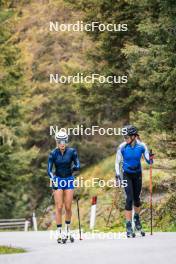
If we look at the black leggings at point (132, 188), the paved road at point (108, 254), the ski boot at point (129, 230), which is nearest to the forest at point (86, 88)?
the black leggings at point (132, 188)

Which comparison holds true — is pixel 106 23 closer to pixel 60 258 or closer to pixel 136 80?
pixel 136 80

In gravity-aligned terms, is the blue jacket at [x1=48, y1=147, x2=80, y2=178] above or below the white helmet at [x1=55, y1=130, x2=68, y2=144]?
below

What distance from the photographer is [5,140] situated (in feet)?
117

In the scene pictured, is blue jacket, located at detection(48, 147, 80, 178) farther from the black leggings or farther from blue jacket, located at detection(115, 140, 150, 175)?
the black leggings

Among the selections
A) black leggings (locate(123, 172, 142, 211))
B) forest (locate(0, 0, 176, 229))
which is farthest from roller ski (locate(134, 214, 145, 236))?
forest (locate(0, 0, 176, 229))

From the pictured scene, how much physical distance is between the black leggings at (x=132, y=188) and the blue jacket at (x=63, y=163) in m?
1.07

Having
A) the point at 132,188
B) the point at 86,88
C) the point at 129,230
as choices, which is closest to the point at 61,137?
the point at 132,188

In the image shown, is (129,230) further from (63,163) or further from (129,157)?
(63,163)

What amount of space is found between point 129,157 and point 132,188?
2.19 ft

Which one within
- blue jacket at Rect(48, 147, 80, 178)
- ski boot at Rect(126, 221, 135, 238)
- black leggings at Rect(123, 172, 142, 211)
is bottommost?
ski boot at Rect(126, 221, 135, 238)

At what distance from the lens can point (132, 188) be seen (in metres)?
15.3

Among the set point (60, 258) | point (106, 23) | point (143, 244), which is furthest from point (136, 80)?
point (60, 258)

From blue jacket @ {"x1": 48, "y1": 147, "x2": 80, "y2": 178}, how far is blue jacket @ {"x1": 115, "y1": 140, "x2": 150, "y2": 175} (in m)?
0.86

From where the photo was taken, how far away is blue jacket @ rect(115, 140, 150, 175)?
15.1 meters
